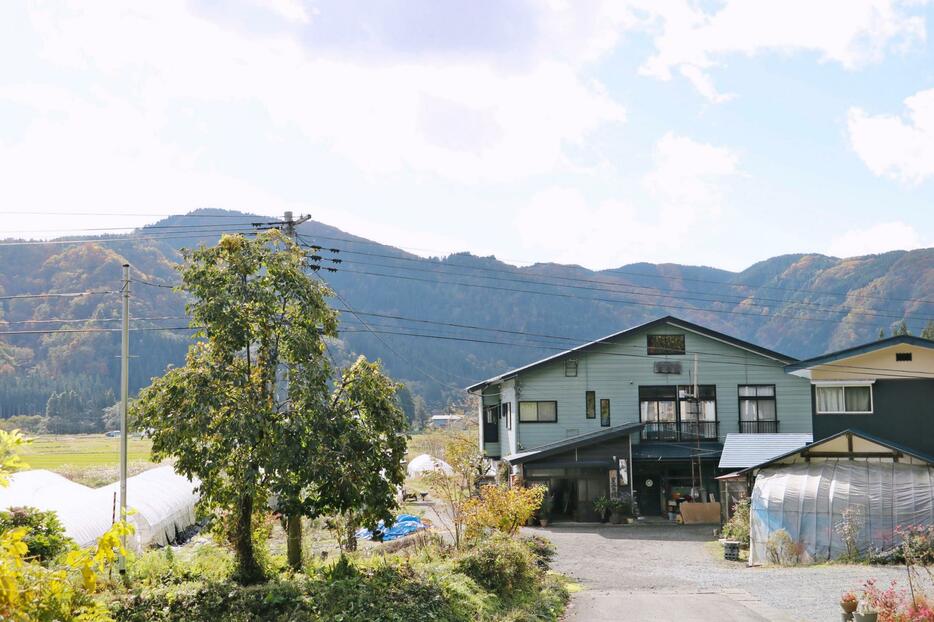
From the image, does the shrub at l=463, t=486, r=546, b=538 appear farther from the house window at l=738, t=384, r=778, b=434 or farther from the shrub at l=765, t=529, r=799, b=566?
the house window at l=738, t=384, r=778, b=434

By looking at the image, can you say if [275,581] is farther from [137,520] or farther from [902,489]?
[902,489]

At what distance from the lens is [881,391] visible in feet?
113

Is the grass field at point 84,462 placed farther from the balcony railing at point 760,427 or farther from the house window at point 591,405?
the balcony railing at point 760,427

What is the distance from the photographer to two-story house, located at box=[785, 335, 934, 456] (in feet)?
111

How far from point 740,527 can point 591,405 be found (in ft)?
46.0

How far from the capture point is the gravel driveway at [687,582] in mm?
16797

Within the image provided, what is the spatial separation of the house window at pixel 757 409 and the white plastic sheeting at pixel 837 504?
14.2 meters

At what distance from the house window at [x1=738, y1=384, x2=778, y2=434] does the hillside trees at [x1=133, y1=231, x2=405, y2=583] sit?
2830 cm

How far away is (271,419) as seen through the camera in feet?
49.8

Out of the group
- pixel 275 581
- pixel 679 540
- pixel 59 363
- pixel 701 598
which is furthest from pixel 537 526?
pixel 59 363

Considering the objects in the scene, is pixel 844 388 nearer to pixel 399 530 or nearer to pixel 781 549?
pixel 781 549

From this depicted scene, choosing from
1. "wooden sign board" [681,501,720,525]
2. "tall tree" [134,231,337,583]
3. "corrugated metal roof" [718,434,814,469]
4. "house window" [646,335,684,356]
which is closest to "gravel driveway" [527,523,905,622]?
"corrugated metal roof" [718,434,814,469]

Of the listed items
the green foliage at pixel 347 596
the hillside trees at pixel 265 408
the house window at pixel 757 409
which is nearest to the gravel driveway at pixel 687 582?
the green foliage at pixel 347 596

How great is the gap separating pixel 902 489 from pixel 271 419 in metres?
19.1
